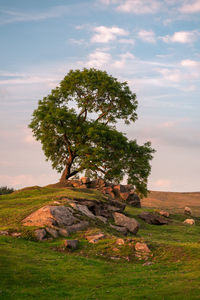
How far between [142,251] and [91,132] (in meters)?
32.9

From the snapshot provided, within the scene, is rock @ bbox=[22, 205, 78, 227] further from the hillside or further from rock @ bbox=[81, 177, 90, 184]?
the hillside

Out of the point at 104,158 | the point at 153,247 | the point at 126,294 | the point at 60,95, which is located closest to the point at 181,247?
the point at 153,247

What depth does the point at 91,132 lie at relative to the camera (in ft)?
188

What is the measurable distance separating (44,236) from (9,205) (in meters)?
14.3

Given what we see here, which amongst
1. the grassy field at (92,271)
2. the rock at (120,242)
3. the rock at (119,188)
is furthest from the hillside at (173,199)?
the grassy field at (92,271)

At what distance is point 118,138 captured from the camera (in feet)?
201

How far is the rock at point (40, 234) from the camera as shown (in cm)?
2925

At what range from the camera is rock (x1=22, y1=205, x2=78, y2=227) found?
31.8 metres

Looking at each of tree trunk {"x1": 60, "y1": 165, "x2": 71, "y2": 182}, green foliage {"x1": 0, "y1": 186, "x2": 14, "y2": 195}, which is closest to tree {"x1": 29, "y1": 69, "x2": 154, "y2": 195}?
tree trunk {"x1": 60, "y1": 165, "x2": 71, "y2": 182}

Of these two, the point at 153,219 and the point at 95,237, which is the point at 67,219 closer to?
the point at 95,237

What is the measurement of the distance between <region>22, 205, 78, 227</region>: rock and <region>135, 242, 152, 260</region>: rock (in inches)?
330

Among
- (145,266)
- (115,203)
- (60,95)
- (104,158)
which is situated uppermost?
(60,95)

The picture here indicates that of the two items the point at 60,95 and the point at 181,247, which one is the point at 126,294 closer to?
the point at 181,247

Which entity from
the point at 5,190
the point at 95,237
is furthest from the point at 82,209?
the point at 5,190
